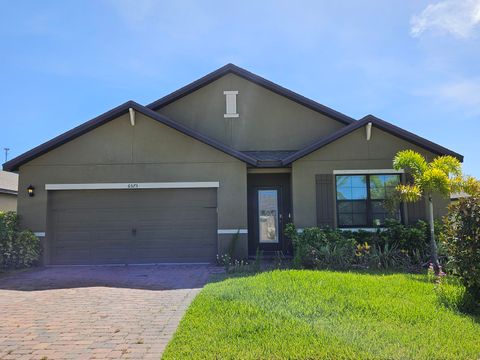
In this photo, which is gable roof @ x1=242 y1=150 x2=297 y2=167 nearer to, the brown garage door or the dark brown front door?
the dark brown front door

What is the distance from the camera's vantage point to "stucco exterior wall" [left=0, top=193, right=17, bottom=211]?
18.6m

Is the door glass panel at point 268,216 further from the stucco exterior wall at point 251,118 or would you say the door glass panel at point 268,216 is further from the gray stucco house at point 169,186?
the stucco exterior wall at point 251,118

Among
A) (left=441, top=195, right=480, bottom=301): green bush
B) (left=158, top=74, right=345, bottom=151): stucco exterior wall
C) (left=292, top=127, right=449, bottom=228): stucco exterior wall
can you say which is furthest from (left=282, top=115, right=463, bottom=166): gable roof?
(left=441, top=195, right=480, bottom=301): green bush

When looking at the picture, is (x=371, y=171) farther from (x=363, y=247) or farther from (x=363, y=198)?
(x=363, y=247)

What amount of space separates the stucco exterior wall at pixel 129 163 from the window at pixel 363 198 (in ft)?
10.1

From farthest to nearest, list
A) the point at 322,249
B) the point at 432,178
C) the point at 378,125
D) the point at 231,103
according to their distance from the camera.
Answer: the point at 231,103, the point at 378,125, the point at 322,249, the point at 432,178

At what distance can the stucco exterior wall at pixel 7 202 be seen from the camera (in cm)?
1861

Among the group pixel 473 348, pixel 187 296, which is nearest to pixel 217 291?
pixel 187 296

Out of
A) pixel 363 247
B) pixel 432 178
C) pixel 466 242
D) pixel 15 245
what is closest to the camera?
pixel 466 242

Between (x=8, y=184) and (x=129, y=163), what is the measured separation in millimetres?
11403

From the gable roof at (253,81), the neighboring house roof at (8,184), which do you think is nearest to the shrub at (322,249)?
the gable roof at (253,81)

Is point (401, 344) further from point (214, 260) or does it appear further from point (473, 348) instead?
point (214, 260)

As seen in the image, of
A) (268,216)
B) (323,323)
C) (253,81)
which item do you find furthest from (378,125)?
(323,323)

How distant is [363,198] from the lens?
468 inches
